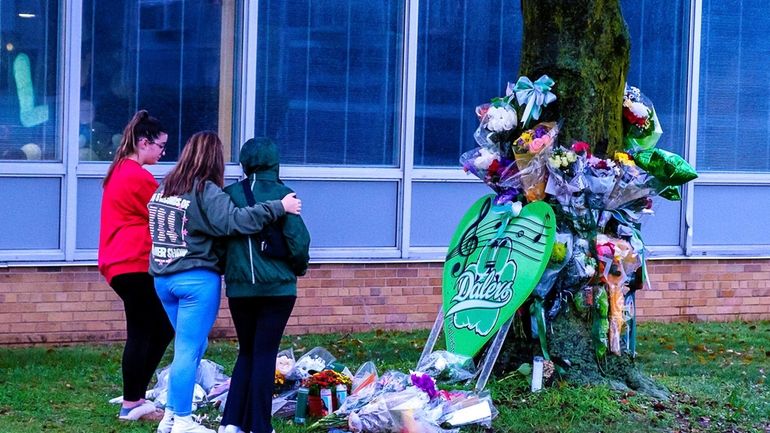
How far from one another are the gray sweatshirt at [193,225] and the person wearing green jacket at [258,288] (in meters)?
0.08

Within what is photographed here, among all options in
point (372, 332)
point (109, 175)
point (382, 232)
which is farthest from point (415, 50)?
point (109, 175)

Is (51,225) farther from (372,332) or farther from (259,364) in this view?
(259,364)

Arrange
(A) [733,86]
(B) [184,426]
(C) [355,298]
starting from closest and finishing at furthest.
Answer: (B) [184,426] < (C) [355,298] < (A) [733,86]

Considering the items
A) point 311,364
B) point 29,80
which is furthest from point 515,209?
point 29,80

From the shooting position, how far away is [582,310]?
8312mm

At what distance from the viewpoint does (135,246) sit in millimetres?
7484

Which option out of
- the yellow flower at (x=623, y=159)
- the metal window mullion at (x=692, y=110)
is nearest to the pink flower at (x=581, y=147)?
the yellow flower at (x=623, y=159)

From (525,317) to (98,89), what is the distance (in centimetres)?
417

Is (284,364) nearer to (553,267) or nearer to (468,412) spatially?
(468,412)

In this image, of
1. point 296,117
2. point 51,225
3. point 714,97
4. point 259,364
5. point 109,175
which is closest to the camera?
point 259,364

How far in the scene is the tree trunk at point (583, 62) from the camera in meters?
8.40

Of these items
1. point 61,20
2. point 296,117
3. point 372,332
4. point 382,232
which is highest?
point 61,20

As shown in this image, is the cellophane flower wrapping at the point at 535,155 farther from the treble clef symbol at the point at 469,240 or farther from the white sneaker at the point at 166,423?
the white sneaker at the point at 166,423

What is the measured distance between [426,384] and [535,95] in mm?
2006
